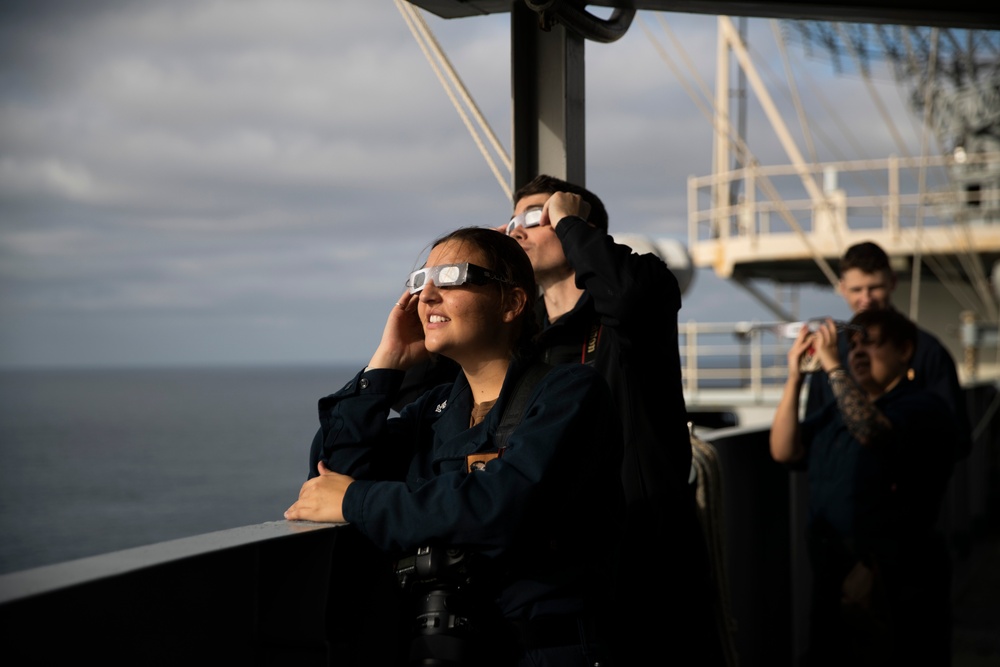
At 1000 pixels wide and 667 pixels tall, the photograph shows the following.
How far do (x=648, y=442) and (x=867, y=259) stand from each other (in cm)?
259

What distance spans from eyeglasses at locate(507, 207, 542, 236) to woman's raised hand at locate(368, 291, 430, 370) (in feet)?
2.06

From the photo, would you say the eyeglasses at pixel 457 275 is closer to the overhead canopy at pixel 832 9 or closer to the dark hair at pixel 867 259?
the overhead canopy at pixel 832 9

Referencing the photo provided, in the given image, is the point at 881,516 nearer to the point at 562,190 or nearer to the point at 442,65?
the point at 562,190

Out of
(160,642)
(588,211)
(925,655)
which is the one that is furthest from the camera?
(925,655)

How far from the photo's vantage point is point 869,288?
496cm

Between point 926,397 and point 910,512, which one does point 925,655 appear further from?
point 926,397

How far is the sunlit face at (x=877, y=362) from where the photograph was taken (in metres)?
4.26

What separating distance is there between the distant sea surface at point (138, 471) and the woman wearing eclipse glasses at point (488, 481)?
24.4 metres

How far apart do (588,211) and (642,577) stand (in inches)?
43.6

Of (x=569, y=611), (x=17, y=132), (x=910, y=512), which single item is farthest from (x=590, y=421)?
(x=17, y=132)

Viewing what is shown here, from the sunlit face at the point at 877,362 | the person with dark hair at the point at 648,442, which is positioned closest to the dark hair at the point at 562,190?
the person with dark hair at the point at 648,442

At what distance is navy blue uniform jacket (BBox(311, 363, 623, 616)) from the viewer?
6.72 feet

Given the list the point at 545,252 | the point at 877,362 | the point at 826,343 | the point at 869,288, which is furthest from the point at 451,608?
the point at 869,288

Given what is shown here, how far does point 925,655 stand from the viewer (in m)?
4.04
